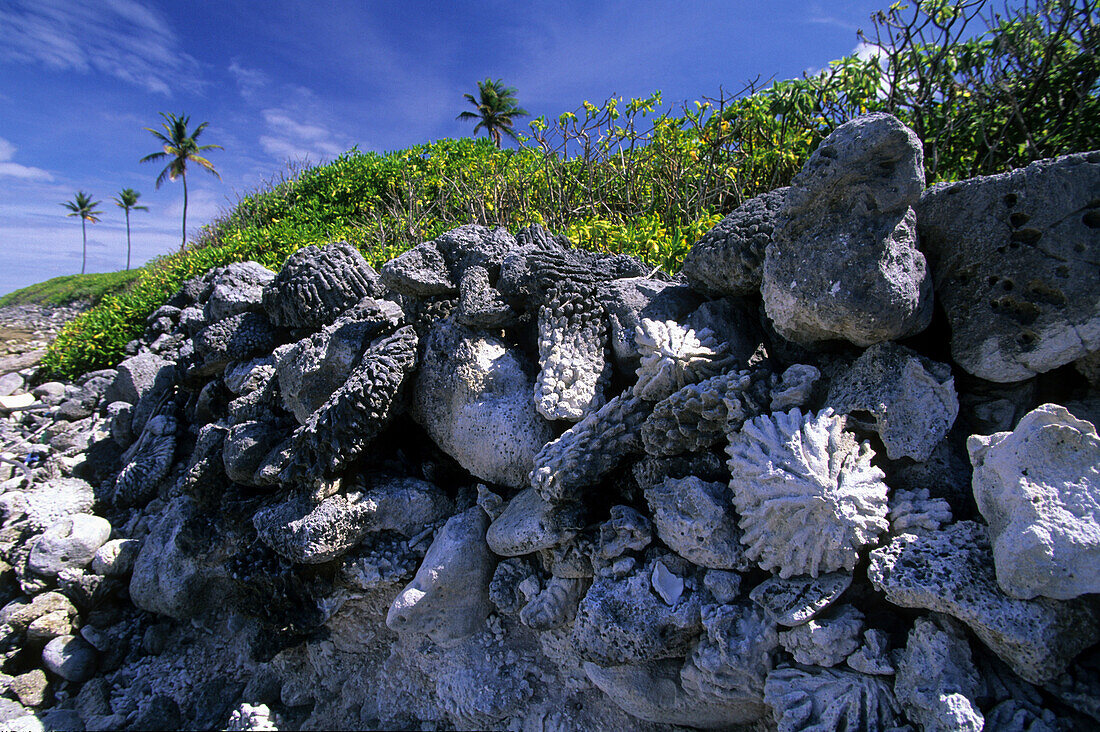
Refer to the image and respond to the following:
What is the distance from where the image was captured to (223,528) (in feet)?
11.1

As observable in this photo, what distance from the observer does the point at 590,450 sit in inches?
85.0

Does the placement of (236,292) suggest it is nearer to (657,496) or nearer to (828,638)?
(657,496)

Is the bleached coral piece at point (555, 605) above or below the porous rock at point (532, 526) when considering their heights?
below

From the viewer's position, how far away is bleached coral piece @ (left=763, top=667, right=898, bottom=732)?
156 cm

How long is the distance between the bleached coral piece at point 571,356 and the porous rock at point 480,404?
0.18 metres

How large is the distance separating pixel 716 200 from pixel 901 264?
2736 mm

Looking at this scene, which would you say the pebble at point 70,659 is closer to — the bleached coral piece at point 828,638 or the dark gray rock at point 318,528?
the dark gray rock at point 318,528

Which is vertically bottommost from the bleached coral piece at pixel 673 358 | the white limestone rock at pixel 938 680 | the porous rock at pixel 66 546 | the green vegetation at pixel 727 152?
the porous rock at pixel 66 546

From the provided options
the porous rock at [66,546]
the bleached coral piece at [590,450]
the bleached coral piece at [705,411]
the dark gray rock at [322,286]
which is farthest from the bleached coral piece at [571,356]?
the porous rock at [66,546]

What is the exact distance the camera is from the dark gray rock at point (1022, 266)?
5.36 feet

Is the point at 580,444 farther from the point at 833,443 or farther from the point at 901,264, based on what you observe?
the point at 901,264

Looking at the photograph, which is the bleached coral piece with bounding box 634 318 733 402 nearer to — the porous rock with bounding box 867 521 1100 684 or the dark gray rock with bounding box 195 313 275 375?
the porous rock with bounding box 867 521 1100 684

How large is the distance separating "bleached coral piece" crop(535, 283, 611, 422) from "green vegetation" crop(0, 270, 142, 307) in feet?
49.5

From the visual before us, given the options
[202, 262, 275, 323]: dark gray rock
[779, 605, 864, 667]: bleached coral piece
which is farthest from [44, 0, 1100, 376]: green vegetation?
[779, 605, 864, 667]: bleached coral piece
